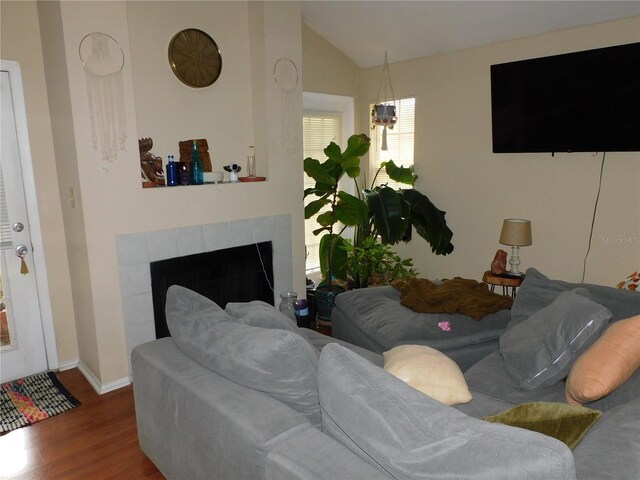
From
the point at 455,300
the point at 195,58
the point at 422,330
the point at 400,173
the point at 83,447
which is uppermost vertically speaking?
the point at 195,58

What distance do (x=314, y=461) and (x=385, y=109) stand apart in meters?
3.76

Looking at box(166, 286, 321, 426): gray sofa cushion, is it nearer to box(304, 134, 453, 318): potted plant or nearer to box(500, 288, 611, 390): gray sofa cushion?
box(500, 288, 611, 390): gray sofa cushion

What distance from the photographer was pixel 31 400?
2.88 m

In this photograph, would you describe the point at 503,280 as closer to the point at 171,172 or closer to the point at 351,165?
the point at 351,165

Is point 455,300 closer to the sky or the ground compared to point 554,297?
closer to the ground

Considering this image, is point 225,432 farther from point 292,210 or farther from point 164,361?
point 292,210

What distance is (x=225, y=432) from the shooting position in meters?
1.47

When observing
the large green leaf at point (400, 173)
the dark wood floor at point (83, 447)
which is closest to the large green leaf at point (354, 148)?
the large green leaf at point (400, 173)

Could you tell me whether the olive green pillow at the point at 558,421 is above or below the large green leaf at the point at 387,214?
below

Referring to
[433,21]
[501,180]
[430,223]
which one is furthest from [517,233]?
[433,21]

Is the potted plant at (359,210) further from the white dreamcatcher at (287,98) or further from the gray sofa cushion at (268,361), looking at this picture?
the gray sofa cushion at (268,361)

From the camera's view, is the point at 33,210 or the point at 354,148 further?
the point at 354,148

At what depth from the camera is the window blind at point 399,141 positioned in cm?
465

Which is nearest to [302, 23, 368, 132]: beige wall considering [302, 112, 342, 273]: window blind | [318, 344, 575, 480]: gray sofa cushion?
[302, 112, 342, 273]: window blind
